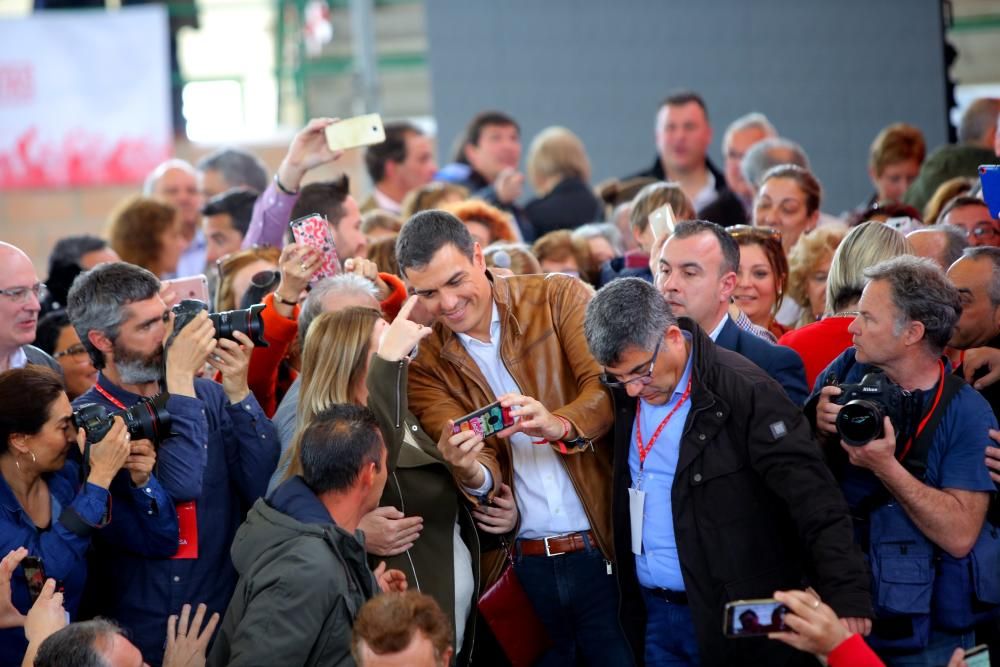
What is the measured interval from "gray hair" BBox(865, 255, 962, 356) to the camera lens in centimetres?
29

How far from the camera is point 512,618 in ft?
13.0

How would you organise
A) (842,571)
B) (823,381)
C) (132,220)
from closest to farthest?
(842,571), (823,381), (132,220)

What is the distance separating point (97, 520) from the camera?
3.65 meters

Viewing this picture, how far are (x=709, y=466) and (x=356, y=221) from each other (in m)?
2.12

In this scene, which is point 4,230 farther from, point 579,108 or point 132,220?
point 579,108

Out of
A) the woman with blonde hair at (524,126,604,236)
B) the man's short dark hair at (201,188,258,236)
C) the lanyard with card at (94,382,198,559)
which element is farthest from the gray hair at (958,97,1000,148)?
→ the lanyard with card at (94,382,198,559)

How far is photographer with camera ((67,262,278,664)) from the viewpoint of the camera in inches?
149

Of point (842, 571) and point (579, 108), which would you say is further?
point (579, 108)

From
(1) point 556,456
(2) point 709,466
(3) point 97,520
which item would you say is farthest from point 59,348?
(2) point 709,466

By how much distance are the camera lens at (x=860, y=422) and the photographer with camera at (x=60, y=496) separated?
6.07ft

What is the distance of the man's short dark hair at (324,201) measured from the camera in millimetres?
5141

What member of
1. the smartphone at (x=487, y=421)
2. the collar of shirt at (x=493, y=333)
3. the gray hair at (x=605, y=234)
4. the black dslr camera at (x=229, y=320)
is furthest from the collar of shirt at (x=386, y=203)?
the smartphone at (x=487, y=421)

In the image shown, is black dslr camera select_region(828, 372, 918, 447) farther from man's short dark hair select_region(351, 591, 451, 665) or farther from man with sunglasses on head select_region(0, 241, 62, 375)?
man with sunglasses on head select_region(0, 241, 62, 375)

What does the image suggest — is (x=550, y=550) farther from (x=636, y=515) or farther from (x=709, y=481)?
(x=709, y=481)
